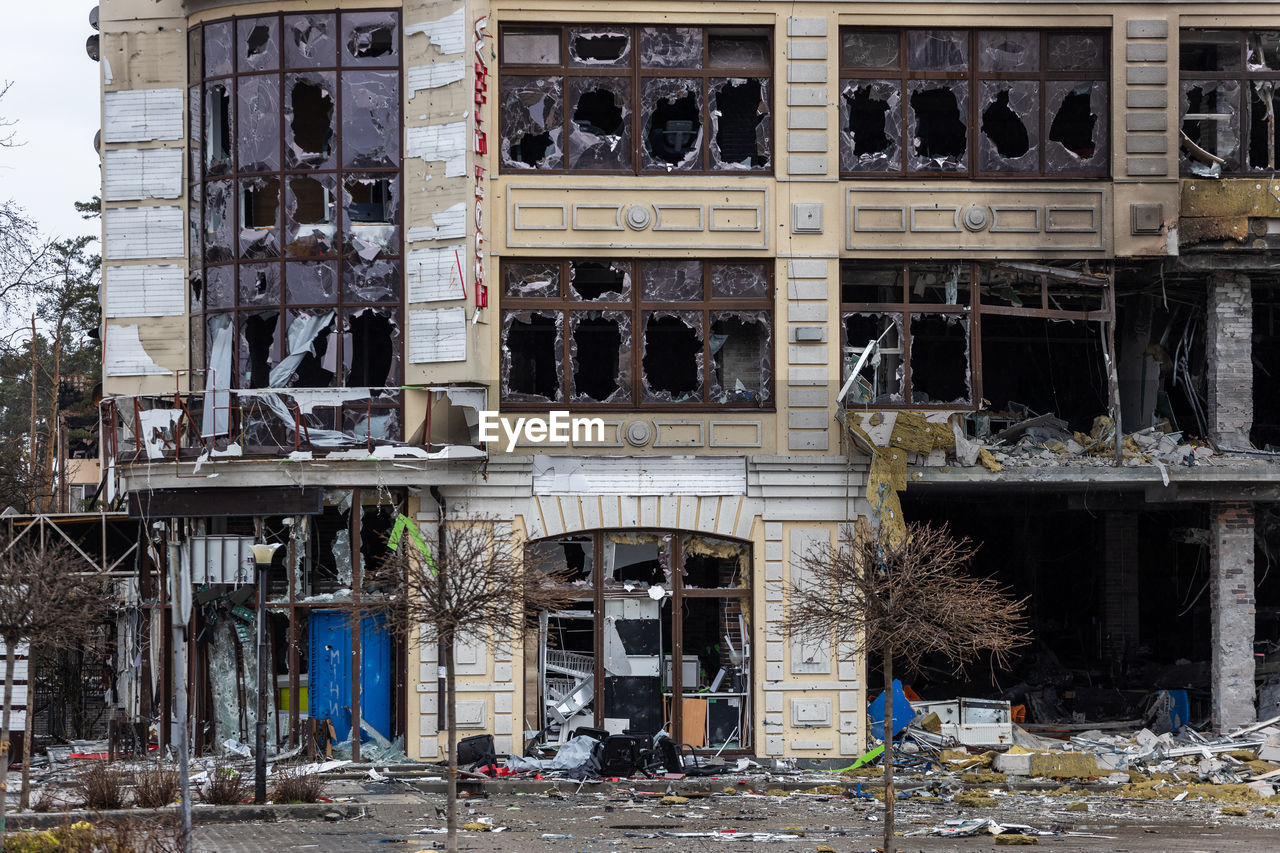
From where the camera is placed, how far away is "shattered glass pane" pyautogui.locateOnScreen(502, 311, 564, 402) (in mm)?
26250

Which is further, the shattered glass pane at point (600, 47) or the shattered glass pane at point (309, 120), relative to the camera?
the shattered glass pane at point (600, 47)

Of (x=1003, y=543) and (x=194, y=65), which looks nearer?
(x=194, y=65)

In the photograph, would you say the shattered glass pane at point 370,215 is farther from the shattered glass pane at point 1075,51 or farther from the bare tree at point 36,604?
the shattered glass pane at point 1075,51

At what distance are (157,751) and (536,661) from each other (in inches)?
243

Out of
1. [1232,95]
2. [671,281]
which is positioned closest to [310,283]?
[671,281]

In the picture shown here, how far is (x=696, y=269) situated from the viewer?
26516 millimetres

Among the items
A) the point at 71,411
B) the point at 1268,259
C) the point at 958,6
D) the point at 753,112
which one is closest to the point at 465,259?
the point at 753,112

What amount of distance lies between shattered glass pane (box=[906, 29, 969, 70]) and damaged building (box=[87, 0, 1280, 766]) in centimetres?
6

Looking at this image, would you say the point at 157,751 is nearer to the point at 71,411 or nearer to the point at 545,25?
the point at 545,25

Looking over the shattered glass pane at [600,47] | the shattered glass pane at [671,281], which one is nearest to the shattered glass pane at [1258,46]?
the shattered glass pane at [671,281]

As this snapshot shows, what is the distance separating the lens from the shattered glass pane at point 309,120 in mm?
26188

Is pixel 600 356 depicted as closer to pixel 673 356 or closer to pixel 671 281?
pixel 673 356

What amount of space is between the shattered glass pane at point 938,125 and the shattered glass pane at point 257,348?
10476mm

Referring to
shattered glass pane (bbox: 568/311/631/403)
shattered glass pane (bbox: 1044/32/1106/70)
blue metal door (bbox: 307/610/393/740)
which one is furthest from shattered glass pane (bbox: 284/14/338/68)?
shattered glass pane (bbox: 1044/32/1106/70)
